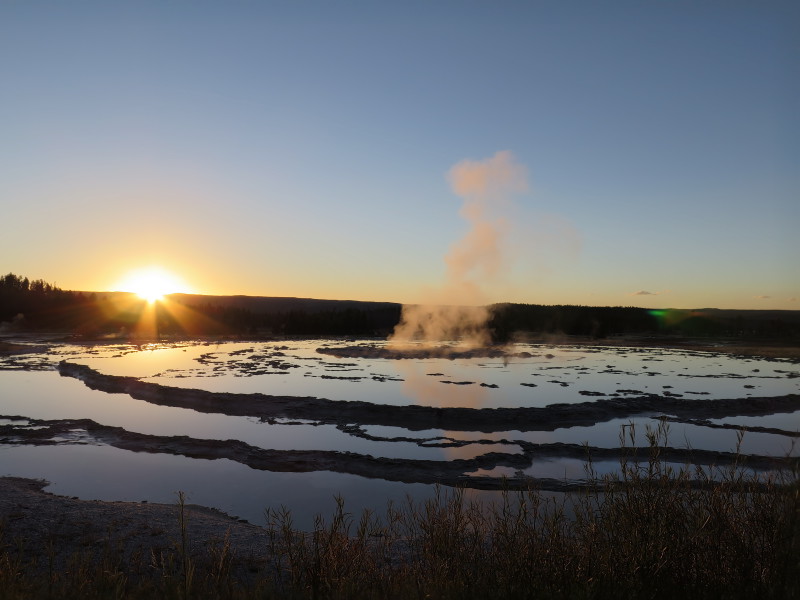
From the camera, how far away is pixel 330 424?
17531 mm

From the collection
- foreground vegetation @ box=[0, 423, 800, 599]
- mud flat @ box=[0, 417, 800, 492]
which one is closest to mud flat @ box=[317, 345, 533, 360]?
mud flat @ box=[0, 417, 800, 492]

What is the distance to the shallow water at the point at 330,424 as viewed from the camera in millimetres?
11633

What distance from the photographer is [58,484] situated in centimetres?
1159

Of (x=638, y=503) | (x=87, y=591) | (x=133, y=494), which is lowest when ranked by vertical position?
(x=133, y=494)

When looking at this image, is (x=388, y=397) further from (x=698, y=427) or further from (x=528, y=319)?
(x=528, y=319)

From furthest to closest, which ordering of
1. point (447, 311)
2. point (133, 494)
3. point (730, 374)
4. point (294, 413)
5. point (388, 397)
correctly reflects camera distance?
point (447, 311) → point (730, 374) → point (388, 397) → point (294, 413) → point (133, 494)

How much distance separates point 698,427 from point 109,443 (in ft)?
56.2

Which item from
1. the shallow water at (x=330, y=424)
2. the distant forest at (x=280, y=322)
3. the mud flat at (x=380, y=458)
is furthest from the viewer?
the distant forest at (x=280, y=322)

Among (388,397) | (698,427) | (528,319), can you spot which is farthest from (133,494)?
A: (528,319)

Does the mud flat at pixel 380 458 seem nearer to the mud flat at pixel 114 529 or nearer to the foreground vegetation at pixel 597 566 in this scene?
the mud flat at pixel 114 529

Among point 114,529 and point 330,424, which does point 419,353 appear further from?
point 114,529

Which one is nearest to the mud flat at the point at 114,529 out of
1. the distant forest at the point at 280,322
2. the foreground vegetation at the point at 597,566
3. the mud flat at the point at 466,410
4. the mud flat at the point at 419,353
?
the foreground vegetation at the point at 597,566

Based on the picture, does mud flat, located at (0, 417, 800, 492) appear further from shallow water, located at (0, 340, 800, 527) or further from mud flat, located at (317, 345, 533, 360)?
mud flat, located at (317, 345, 533, 360)

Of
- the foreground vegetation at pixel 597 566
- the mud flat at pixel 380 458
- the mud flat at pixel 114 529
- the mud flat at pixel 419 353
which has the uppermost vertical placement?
the foreground vegetation at pixel 597 566
